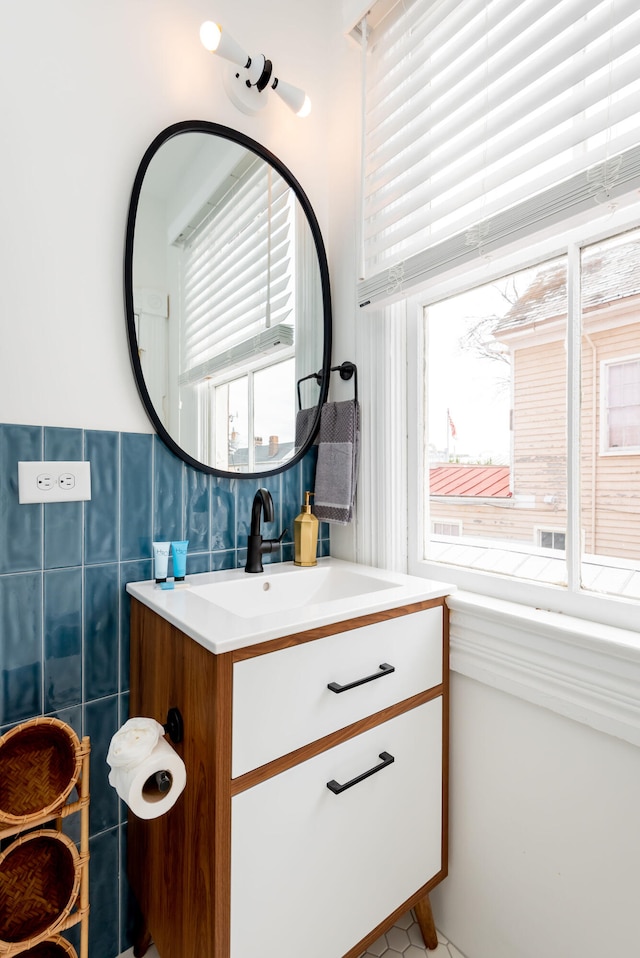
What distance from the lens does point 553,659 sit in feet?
3.15

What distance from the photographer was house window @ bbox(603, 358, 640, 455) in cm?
93

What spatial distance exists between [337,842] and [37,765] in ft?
1.98

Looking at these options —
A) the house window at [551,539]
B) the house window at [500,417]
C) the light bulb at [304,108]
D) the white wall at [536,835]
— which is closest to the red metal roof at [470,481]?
the house window at [500,417]

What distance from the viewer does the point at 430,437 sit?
1.37 meters

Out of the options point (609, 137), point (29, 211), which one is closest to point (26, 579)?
point (29, 211)

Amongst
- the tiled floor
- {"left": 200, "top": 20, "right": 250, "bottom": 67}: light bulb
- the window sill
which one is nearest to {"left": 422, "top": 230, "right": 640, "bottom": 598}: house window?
the window sill

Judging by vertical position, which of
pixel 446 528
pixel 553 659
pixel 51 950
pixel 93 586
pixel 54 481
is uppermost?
pixel 54 481

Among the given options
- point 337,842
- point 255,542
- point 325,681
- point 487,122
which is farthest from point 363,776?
point 487,122

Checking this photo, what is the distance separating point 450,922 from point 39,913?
94 cm

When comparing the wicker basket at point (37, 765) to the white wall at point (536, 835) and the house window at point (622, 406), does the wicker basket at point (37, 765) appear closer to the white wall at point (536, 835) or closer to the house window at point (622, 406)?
the white wall at point (536, 835)

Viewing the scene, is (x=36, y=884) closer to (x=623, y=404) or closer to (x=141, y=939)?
(x=141, y=939)

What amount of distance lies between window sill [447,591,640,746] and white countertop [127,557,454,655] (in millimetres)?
115

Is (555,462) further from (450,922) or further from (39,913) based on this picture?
(39,913)

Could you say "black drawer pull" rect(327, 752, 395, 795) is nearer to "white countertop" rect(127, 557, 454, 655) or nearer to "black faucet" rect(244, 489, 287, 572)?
"white countertop" rect(127, 557, 454, 655)
